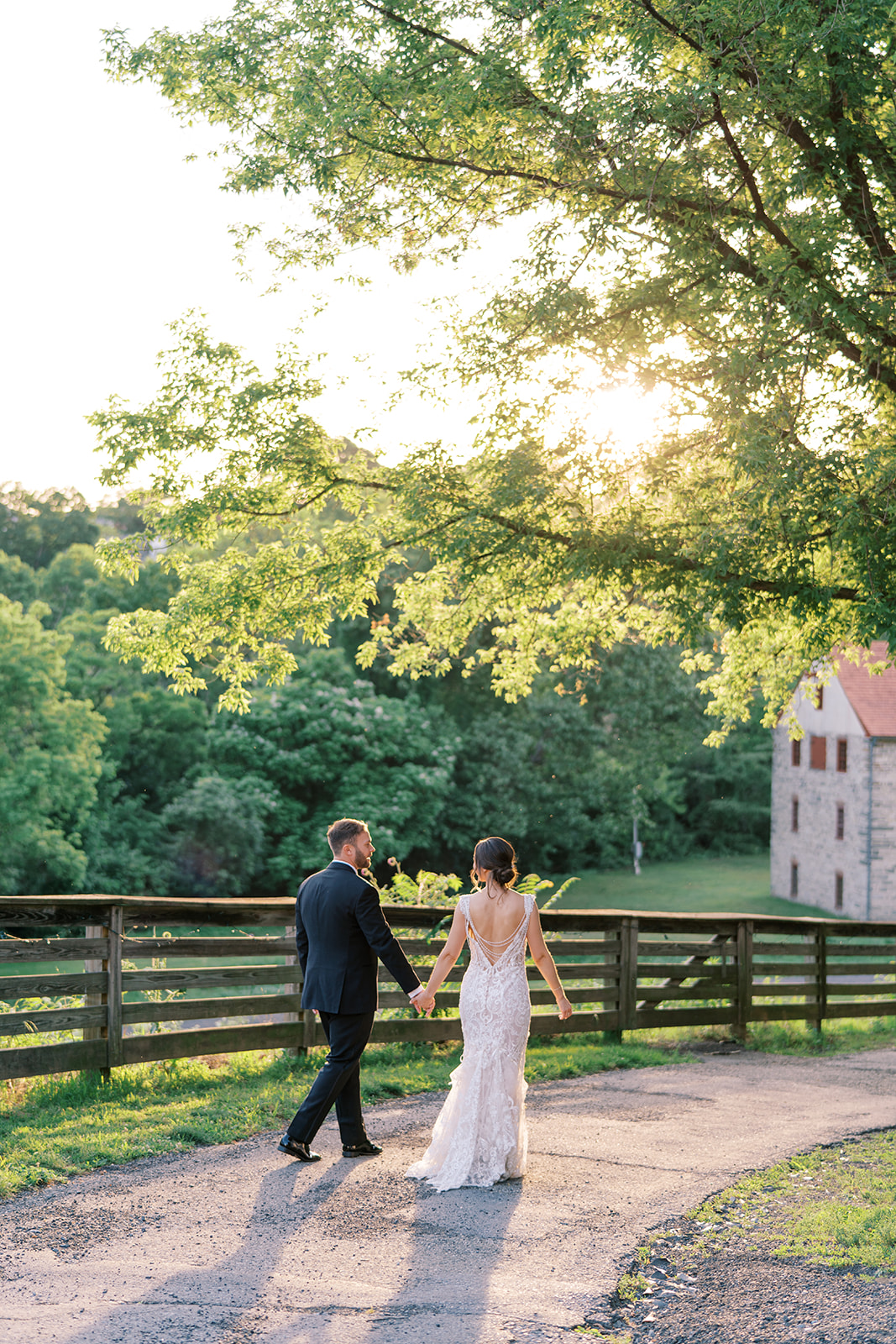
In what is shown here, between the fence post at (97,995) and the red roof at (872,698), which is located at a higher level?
the red roof at (872,698)

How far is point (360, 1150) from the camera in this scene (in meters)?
6.73

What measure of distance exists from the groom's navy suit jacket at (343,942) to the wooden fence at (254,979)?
1.55 meters

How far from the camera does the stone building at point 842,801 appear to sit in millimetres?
39719

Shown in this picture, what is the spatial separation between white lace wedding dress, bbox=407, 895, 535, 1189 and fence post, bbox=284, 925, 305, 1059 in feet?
7.94

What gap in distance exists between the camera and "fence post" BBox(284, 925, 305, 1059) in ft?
29.4

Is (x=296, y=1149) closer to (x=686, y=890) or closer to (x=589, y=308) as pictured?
(x=589, y=308)

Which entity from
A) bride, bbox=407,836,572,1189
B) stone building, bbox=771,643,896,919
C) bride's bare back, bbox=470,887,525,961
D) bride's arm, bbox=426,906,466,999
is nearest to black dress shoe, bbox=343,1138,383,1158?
bride, bbox=407,836,572,1189

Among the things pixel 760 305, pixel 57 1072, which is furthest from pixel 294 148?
pixel 57 1072

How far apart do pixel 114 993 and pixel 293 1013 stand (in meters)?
1.55

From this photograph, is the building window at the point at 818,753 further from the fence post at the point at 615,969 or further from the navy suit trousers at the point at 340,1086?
the navy suit trousers at the point at 340,1086

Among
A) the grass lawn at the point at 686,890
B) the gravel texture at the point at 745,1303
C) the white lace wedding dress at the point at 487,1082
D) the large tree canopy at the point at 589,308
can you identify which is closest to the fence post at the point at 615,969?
the large tree canopy at the point at 589,308

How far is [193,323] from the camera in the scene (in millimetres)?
13336

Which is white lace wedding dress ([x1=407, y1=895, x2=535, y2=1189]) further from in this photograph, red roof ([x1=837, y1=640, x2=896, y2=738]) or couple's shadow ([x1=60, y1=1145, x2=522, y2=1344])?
red roof ([x1=837, y1=640, x2=896, y2=738])

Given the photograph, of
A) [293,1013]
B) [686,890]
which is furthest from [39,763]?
[293,1013]
